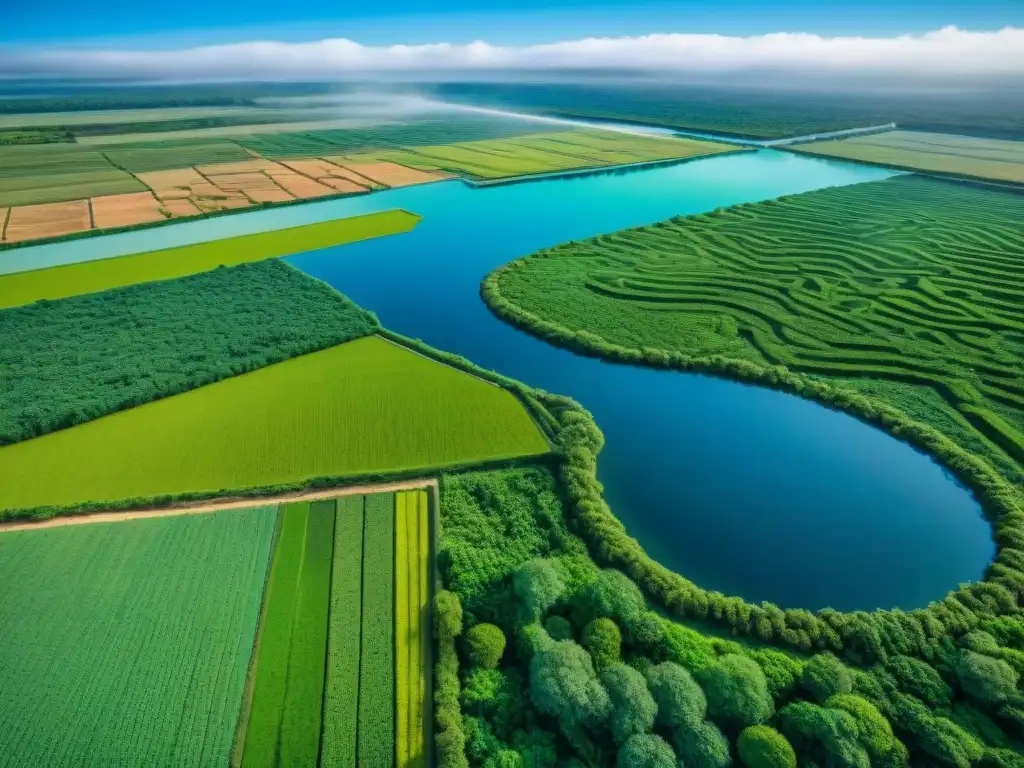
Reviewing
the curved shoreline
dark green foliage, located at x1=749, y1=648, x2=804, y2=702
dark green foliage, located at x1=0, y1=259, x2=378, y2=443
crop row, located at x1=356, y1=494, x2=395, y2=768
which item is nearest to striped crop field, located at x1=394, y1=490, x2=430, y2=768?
crop row, located at x1=356, y1=494, x2=395, y2=768

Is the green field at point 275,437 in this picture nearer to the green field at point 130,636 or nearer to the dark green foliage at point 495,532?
the dark green foliage at point 495,532

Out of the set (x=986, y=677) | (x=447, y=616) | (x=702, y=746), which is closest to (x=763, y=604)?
(x=986, y=677)

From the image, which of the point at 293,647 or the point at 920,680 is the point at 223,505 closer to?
the point at 293,647

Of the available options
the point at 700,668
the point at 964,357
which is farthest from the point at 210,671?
the point at 964,357

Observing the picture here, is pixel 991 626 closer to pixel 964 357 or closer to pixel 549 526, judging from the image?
pixel 549 526

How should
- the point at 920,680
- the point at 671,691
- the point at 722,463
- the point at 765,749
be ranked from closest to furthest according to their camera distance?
the point at 765,749, the point at 671,691, the point at 920,680, the point at 722,463
